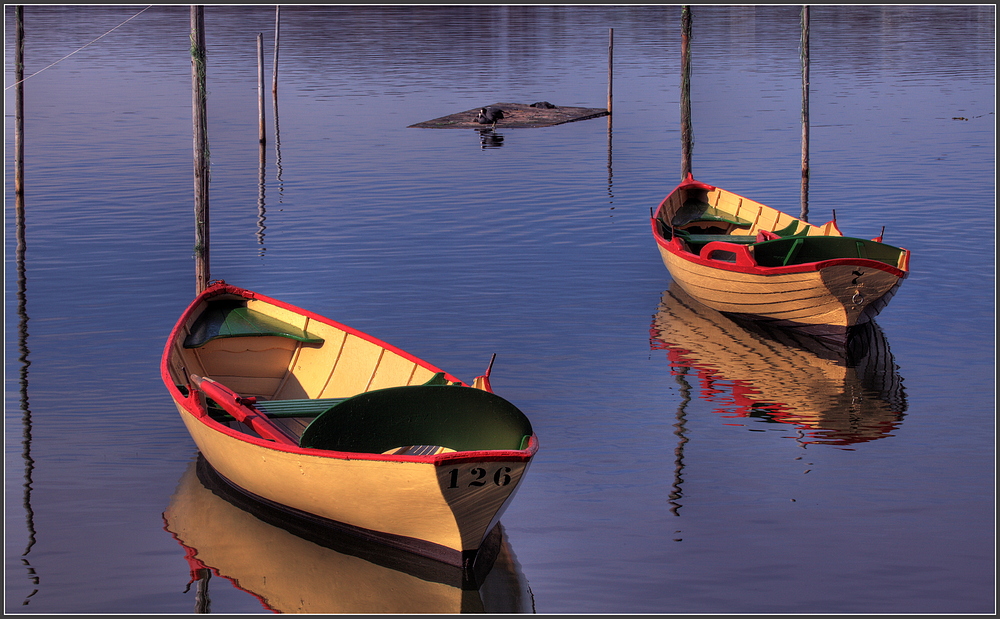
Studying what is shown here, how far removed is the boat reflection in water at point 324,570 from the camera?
30.2 ft

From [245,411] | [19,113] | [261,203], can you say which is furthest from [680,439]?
[19,113]

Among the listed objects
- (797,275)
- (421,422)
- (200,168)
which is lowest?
(421,422)

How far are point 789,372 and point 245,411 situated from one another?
8231 millimetres

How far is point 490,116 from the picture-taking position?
41219 mm

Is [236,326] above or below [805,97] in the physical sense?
below

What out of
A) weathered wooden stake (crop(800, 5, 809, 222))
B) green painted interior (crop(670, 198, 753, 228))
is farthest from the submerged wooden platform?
green painted interior (crop(670, 198, 753, 228))

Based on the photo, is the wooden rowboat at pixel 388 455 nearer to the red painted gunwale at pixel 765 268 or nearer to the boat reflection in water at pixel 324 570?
the boat reflection in water at pixel 324 570

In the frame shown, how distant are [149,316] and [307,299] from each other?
A: 271cm

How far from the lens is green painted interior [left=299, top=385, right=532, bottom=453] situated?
372 inches

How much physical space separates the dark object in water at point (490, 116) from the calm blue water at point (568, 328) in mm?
1958

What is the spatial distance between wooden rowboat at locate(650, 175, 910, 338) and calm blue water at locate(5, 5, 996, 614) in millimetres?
740

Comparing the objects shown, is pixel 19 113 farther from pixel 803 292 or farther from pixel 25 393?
pixel 803 292

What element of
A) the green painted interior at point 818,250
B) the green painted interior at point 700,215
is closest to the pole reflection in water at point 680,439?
the green painted interior at point 818,250

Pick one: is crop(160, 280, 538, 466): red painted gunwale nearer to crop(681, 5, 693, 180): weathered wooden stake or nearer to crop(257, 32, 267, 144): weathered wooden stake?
crop(681, 5, 693, 180): weathered wooden stake
